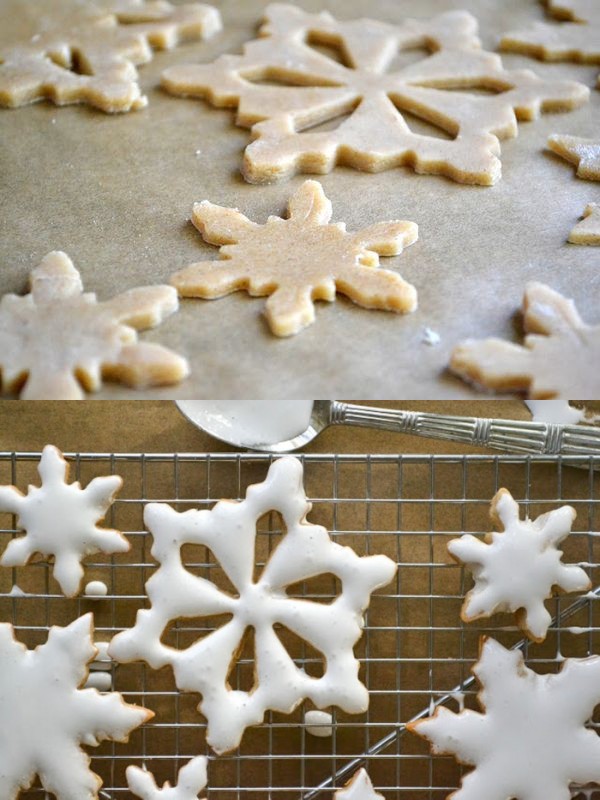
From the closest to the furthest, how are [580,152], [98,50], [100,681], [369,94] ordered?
[100,681] < [580,152] < [369,94] < [98,50]

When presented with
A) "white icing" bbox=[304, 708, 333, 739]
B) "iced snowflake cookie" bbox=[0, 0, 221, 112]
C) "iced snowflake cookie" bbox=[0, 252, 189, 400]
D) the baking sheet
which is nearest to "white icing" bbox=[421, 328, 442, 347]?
the baking sheet

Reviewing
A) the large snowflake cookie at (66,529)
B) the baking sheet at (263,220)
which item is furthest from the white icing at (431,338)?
the large snowflake cookie at (66,529)

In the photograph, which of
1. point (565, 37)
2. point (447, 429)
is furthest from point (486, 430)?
point (565, 37)

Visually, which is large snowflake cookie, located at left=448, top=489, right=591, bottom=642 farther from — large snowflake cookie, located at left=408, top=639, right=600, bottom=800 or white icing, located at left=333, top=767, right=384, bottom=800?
white icing, located at left=333, top=767, right=384, bottom=800

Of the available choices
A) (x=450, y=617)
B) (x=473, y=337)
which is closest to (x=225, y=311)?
(x=473, y=337)

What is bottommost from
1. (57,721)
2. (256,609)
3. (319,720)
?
(319,720)

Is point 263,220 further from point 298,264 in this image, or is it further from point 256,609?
point 256,609

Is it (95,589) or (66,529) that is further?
(95,589)
